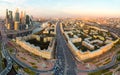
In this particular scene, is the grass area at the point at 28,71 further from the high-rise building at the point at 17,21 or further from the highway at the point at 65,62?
the high-rise building at the point at 17,21

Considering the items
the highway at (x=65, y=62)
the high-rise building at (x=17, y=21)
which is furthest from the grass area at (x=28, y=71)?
the high-rise building at (x=17, y=21)

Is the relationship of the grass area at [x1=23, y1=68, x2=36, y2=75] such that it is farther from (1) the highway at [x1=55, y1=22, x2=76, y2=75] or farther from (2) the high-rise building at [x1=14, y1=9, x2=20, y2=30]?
(2) the high-rise building at [x1=14, y1=9, x2=20, y2=30]

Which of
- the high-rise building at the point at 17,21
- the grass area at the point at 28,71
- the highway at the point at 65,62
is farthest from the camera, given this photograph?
the high-rise building at the point at 17,21

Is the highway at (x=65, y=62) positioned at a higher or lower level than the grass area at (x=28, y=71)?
higher

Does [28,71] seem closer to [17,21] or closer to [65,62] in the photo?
[65,62]

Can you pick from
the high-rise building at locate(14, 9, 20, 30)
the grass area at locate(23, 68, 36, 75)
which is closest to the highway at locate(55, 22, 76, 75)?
the grass area at locate(23, 68, 36, 75)

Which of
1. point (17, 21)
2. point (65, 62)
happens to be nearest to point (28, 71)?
point (65, 62)

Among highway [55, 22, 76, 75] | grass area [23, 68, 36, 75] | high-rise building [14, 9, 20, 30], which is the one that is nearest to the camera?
grass area [23, 68, 36, 75]

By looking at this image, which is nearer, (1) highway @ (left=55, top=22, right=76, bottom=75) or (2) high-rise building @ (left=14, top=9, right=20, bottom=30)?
(1) highway @ (left=55, top=22, right=76, bottom=75)

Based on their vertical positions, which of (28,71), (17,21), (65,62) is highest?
(17,21)

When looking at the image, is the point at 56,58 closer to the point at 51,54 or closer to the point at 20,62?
the point at 51,54

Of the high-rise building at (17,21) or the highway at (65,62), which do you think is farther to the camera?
the high-rise building at (17,21)
